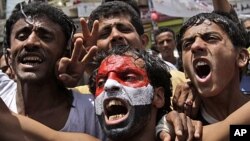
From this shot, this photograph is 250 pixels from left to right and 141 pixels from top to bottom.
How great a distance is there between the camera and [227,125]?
2670 millimetres

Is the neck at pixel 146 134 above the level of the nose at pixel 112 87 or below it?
below

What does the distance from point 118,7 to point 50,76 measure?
873 millimetres

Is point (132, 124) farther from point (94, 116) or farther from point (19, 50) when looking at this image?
point (19, 50)

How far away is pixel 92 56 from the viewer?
3.17 metres

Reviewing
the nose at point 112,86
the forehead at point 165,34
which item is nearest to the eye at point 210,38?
the nose at point 112,86

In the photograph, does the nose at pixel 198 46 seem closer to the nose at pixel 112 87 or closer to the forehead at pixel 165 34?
the nose at pixel 112 87

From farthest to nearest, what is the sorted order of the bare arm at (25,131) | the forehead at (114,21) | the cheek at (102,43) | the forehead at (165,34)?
the forehead at (165,34) → the forehead at (114,21) → the cheek at (102,43) → the bare arm at (25,131)

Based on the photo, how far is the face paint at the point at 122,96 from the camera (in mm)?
2869

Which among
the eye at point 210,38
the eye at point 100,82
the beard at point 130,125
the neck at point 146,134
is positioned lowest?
the neck at point 146,134

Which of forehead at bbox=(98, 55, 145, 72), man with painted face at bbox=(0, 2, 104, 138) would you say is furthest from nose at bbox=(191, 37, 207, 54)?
man with painted face at bbox=(0, 2, 104, 138)

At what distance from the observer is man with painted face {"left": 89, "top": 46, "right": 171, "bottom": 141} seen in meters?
2.87

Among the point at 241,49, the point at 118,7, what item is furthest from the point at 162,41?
the point at 241,49

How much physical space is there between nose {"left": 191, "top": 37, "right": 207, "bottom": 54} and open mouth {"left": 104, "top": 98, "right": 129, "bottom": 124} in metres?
0.54

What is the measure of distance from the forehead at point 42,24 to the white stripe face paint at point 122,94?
507 mm
